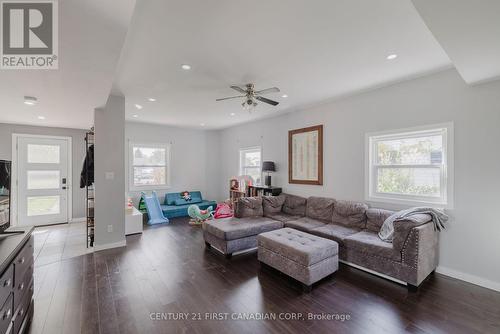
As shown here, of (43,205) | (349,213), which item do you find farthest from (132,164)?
(349,213)

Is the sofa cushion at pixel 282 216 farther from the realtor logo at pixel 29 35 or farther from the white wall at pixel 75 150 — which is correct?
Answer: the white wall at pixel 75 150

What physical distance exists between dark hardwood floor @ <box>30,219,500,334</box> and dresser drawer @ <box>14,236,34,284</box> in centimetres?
59

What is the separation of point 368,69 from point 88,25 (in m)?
3.07

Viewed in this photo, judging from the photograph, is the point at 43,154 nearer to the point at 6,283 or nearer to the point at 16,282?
the point at 16,282

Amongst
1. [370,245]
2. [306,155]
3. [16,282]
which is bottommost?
[370,245]

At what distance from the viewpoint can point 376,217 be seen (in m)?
3.33

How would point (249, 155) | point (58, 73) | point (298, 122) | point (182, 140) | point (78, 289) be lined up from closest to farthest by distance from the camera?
1. point (58, 73)
2. point (78, 289)
3. point (298, 122)
4. point (249, 155)
5. point (182, 140)

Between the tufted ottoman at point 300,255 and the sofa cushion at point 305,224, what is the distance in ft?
1.62

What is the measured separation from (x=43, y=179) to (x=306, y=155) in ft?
20.8

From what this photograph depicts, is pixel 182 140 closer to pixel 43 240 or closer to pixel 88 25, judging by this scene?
pixel 43 240

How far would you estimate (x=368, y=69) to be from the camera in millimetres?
2922

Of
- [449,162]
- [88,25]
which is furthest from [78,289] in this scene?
[449,162]

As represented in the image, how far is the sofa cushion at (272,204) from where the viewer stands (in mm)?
4556

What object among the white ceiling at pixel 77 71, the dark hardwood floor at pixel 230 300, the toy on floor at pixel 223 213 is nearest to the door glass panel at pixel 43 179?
the white ceiling at pixel 77 71
